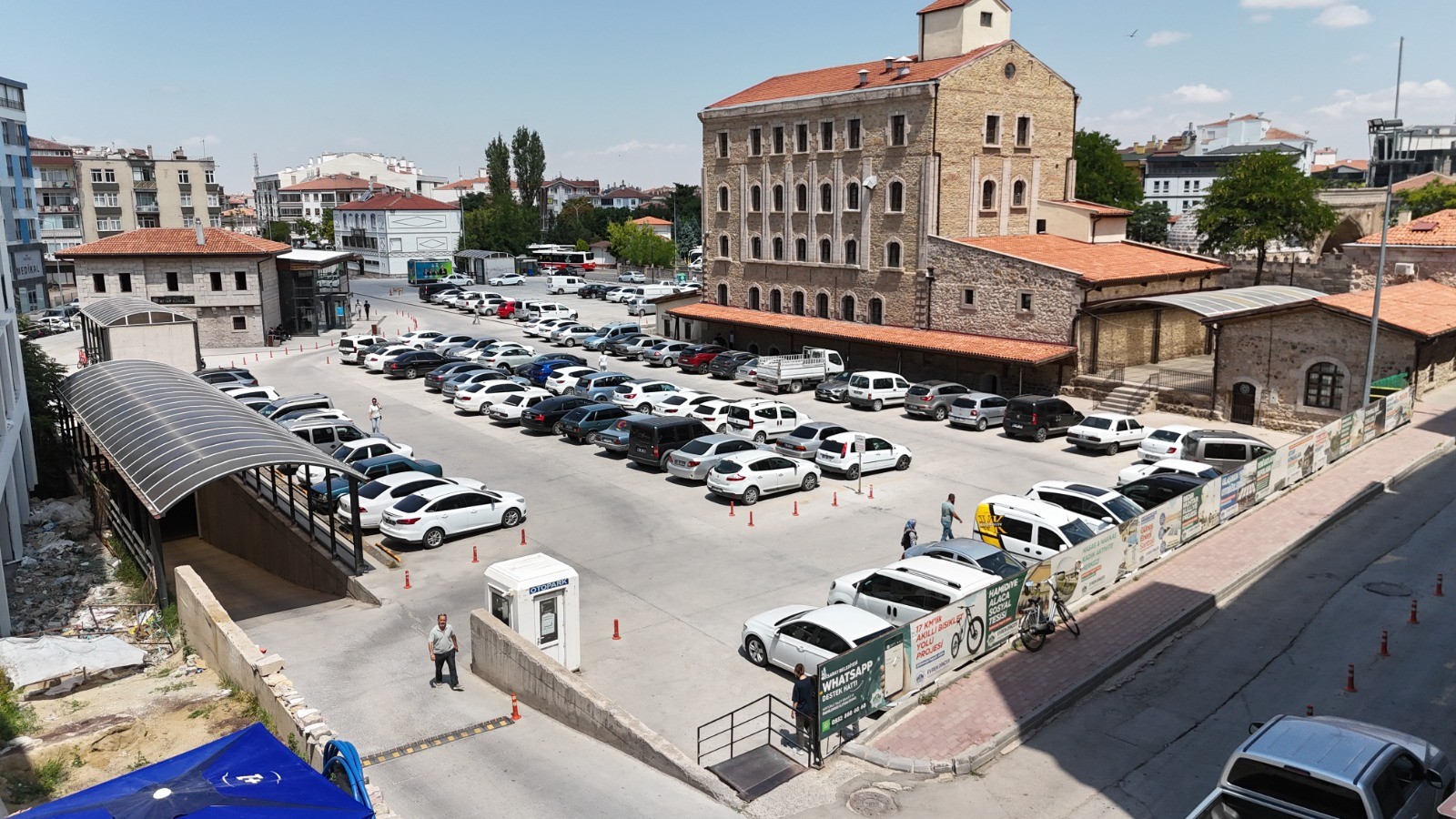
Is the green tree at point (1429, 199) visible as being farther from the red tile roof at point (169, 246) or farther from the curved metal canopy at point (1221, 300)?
the red tile roof at point (169, 246)

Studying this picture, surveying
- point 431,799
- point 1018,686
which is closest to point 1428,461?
point 1018,686

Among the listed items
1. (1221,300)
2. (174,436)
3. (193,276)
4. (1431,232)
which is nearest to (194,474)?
(174,436)

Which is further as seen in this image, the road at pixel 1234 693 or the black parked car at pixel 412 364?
the black parked car at pixel 412 364

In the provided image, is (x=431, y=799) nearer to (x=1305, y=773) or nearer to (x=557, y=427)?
(x=1305, y=773)

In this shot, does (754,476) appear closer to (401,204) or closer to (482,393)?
(482,393)

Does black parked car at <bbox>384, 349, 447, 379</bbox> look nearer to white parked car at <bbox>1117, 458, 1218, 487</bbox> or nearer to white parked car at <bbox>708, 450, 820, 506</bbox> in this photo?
white parked car at <bbox>708, 450, 820, 506</bbox>

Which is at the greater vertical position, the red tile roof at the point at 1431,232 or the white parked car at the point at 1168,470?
the red tile roof at the point at 1431,232

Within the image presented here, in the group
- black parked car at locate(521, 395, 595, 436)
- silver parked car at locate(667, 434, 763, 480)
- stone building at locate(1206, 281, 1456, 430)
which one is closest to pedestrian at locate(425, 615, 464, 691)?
silver parked car at locate(667, 434, 763, 480)

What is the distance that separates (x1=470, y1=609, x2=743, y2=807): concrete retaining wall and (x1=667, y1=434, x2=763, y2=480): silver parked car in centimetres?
1216

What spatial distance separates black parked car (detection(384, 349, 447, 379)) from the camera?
49.6m

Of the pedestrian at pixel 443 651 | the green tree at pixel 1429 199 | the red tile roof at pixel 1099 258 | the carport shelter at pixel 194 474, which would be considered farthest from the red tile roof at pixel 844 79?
the green tree at pixel 1429 199

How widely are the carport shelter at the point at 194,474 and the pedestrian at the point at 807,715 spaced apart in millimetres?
12413

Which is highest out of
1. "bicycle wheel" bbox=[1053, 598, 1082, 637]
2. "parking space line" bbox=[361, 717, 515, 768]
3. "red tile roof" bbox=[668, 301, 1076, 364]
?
"red tile roof" bbox=[668, 301, 1076, 364]

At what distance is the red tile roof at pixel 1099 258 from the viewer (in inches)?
1724
